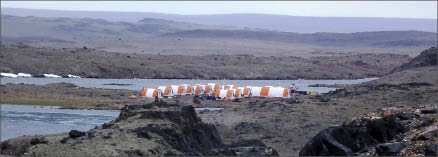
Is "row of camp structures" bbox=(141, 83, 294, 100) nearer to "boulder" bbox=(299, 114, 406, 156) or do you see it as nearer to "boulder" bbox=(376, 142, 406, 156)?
"boulder" bbox=(299, 114, 406, 156)

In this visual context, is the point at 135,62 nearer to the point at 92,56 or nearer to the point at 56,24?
the point at 92,56

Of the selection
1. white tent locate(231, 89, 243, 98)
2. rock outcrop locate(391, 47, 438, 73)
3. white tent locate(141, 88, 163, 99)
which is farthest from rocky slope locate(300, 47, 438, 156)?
rock outcrop locate(391, 47, 438, 73)

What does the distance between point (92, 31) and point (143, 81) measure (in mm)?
98210

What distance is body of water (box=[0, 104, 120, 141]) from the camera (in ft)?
96.7

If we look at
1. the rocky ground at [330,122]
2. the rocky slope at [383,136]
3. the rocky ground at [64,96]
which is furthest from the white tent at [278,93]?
the rocky slope at [383,136]

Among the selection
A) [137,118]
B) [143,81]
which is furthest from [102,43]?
[137,118]

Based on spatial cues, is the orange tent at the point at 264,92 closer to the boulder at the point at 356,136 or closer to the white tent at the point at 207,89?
the white tent at the point at 207,89

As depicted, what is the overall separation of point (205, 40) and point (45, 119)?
3476 inches

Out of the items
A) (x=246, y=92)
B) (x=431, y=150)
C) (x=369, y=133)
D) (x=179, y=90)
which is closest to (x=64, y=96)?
(x=179, y=90)

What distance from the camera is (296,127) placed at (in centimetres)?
2802

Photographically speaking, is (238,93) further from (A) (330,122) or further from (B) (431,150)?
(B) (431,150)

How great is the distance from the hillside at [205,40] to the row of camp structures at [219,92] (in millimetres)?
46229

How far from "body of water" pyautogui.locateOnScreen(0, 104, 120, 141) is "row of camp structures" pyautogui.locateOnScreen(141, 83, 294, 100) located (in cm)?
667

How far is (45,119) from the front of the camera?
3394cm
